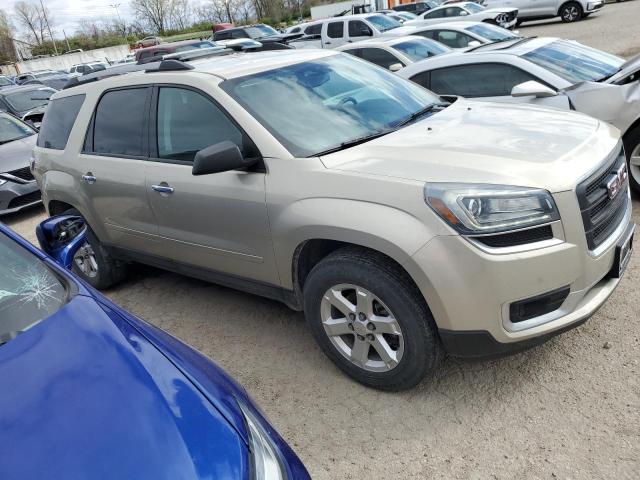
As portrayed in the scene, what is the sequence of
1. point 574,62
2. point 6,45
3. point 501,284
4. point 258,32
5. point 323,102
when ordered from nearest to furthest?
1. point 501,284
2. point 323,102
3. point 574,62
4. point 258,32
5. point 6,45

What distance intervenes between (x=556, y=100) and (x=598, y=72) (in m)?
0.90

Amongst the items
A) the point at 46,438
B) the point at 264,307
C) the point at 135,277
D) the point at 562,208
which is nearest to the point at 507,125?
the point at 562,208

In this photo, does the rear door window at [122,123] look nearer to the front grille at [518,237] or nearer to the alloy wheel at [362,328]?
the alloy wheel at [362,328]

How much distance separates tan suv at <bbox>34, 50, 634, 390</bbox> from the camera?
2.39m

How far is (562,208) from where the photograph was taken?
2398mm

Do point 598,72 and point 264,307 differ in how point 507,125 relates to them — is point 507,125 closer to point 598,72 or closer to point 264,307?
point 264,307

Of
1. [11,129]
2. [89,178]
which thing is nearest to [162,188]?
[89,178]

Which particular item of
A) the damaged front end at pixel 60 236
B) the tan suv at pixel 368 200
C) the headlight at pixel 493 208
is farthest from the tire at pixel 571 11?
the damaged front end at pixel 60 236

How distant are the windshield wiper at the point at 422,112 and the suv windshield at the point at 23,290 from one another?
2080 millimetres

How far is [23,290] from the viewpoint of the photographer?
85.9 inches

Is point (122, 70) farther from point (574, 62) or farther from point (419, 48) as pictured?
point (419, 48)

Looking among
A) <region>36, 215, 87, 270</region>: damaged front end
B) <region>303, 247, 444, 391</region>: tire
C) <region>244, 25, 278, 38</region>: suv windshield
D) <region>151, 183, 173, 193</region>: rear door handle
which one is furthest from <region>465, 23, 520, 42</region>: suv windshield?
<region>244, 25, 278, 38</region>: suv windshield

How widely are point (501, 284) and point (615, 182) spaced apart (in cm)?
98

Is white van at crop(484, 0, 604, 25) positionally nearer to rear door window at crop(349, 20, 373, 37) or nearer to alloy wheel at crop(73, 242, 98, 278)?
rear door window at crop(349, 20, 373, 37)
